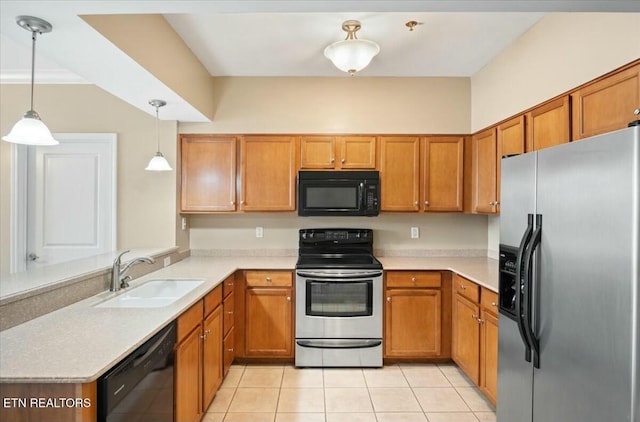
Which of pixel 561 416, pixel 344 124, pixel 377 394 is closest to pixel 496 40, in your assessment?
pixel 344 124

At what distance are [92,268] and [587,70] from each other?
307cm

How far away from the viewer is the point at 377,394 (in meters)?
2.69

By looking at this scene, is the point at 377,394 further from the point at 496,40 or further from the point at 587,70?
the point at 496,40

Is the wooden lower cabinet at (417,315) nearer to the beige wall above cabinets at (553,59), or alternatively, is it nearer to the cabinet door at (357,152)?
the cabinet door at (357,152)

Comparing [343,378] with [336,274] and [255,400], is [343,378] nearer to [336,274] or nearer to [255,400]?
[255,400]

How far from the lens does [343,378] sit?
293 cm

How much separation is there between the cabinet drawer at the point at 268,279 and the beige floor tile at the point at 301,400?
2.76ft

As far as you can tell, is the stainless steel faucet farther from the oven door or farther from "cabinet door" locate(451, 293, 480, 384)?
"cabinet door" locate(451, 293, 480, 384)

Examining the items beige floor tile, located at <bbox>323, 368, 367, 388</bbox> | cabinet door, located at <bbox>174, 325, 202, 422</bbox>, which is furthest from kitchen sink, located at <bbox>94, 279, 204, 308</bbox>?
beige floor tile, located at <bbox>323, 368, 367, 388</bbox>

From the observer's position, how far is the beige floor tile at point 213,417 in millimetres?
2344

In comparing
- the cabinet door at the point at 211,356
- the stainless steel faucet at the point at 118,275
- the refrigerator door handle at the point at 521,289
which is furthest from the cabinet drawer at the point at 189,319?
the refrigerator door handle at the point at 521,289

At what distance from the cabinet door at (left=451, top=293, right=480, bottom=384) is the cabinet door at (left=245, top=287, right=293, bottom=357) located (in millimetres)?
1421

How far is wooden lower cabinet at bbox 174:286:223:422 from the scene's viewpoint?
188 centimetres

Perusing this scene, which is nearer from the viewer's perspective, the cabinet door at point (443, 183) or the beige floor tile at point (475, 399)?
the beige floor tile at point (475, 399)
